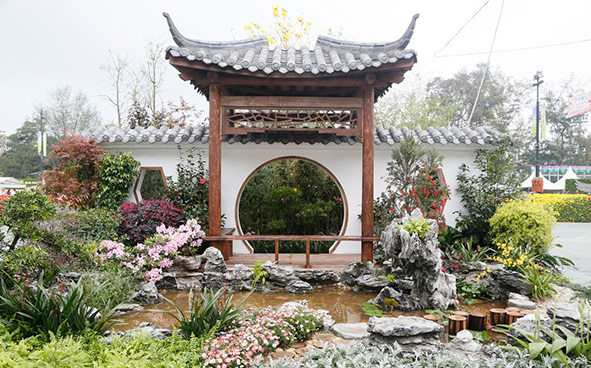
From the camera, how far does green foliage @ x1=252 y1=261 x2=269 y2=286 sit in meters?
5.57

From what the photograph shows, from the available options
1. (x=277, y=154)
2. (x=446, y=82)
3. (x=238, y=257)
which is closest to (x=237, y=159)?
(x=277, y=154)

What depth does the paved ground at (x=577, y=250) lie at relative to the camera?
5.97 meters

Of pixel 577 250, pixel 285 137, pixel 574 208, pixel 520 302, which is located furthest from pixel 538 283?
pixel 574 208

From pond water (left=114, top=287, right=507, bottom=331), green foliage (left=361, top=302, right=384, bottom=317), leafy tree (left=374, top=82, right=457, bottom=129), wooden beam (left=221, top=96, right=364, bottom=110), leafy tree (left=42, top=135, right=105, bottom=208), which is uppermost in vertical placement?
leafy tree (left=374, top=82, right=457, bottom=129)

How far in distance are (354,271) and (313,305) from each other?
1151 mm

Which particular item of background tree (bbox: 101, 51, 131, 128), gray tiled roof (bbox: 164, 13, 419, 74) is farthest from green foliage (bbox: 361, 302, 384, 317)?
background tree (bbox: 101, 51, 131, 128)

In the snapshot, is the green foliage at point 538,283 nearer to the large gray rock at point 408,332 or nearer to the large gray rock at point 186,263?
the large gray rock at point 408,332

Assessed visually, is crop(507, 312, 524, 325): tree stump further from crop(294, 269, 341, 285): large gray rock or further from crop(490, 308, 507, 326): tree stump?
crop(294, 269, 341, 285): large gray rock

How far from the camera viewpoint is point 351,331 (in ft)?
12.2

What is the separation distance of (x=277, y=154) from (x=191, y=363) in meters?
5.12

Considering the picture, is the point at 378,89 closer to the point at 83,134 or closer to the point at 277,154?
the point at 277,154

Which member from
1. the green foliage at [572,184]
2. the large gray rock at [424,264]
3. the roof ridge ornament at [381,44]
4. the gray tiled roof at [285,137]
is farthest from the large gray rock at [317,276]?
the green foliage at [572,184]

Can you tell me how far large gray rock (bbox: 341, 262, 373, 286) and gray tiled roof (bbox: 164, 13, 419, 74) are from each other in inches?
116

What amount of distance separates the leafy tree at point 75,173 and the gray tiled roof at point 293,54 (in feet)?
9.29
